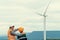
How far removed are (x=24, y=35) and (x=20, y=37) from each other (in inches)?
12.8

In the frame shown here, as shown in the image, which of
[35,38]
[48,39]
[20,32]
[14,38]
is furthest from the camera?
[35,38]

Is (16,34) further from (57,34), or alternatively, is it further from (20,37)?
(57,34)

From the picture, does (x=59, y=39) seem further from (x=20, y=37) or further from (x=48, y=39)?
(x=20, y=37)

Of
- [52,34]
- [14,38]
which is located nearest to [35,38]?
[52,34]

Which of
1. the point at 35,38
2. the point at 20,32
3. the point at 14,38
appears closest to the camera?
the point at 20,32

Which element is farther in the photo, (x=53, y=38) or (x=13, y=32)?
(x=53, y=38)

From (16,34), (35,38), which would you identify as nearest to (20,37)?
(16,34)

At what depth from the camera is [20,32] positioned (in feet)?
67.6

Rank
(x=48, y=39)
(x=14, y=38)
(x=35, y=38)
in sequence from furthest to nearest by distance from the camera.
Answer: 1. (x=35, y=38)
2. (x=48, y=39)
3. (x=14, y=38)

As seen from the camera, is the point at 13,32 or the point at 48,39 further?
the point at 48,39

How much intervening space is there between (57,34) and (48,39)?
33.5 ft

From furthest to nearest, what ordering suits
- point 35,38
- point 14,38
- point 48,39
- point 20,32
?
point 35,38, point 48,39, point 14,38, point 20,32

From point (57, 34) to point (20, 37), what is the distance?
133 metres

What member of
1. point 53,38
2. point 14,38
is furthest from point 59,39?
point 14,38
